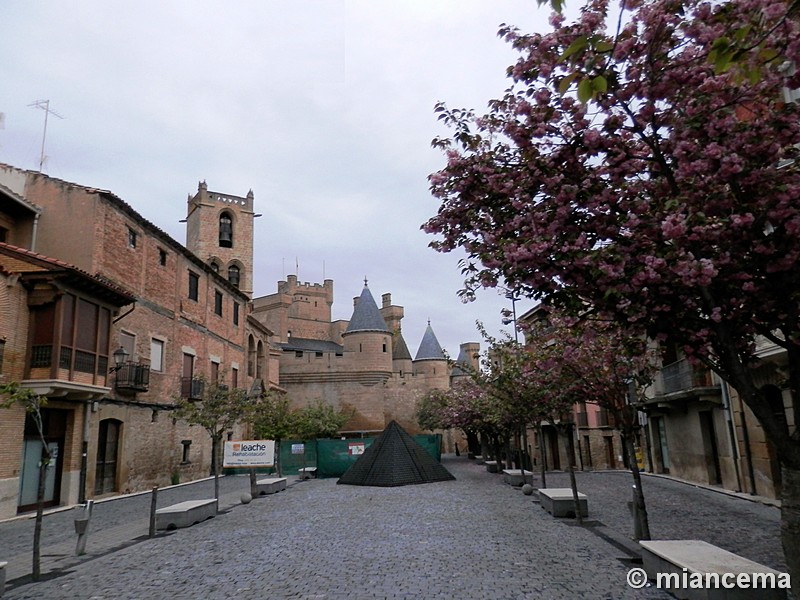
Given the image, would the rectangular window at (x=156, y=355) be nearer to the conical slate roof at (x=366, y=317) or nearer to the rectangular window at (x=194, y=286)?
the rectangular window at (x=194, y=286)

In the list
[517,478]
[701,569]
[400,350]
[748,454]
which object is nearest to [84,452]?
[517,478]

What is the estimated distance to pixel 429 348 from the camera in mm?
66625

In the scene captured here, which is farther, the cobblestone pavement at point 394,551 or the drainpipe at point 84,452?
the drainpipe at point 84,452

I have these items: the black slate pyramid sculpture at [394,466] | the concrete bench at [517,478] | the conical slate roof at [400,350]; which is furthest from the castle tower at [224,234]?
the concrete bench at [517,478]

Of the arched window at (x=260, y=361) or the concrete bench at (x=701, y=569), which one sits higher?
the arched window at (x=260, y=361)

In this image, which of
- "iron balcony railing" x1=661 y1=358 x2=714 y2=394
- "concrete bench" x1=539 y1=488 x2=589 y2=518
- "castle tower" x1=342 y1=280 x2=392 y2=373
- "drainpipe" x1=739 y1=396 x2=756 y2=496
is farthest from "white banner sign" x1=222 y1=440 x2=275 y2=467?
"castle tower" x1=342 y1=280 x2=392 y2=373

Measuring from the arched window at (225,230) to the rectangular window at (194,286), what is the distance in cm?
1885

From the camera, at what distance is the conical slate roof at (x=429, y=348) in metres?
65.7

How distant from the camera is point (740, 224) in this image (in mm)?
5574

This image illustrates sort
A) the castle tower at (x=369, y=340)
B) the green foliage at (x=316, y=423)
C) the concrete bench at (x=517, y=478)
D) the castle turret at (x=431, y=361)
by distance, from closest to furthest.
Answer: the concrete bench at (x=517, y=478), the green foliage at (x=316, y=423), the castle tower at (x=369, y=340), the castle turret at (x=431, y=361)

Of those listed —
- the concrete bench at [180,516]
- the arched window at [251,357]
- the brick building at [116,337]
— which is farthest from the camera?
the arched window at [251,357]

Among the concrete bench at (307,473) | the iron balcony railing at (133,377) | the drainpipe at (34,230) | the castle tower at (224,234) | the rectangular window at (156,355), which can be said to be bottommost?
the concrete bench at (307,473)

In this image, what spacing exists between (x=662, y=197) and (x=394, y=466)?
18.9 metres

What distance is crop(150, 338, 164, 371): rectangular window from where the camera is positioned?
23141mm
